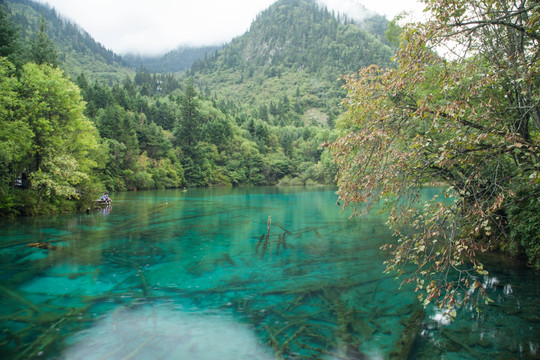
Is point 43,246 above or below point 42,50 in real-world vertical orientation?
below

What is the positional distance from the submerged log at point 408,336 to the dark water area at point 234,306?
3 centimetres

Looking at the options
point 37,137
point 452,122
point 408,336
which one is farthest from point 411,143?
point 37,137

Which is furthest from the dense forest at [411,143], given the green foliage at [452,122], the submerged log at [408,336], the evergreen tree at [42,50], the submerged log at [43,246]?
the submerged log at [43,246]

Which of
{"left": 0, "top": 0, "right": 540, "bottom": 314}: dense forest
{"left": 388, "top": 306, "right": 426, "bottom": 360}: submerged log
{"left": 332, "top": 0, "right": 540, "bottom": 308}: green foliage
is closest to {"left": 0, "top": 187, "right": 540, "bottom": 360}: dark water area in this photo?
{"left": 388, "top": 306, "right": 426, "bottom": 360}: submerged log

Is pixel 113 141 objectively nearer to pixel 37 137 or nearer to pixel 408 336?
pixel 37 137

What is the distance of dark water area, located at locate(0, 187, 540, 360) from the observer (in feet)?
26.9

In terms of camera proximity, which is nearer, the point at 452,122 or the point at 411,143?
the point at 452,122

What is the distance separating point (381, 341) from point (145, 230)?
20292mm

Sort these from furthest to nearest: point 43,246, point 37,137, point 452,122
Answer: point 37,137 → point 43,246 → point 452,122

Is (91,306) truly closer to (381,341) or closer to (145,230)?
(381,341)

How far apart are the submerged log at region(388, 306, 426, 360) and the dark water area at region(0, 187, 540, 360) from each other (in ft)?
0.10

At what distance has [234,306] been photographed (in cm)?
1082

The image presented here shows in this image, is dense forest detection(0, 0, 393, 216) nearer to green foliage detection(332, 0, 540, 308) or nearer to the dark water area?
green foliage detection(332, 0, 540, 308)

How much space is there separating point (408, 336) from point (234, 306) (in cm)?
528
